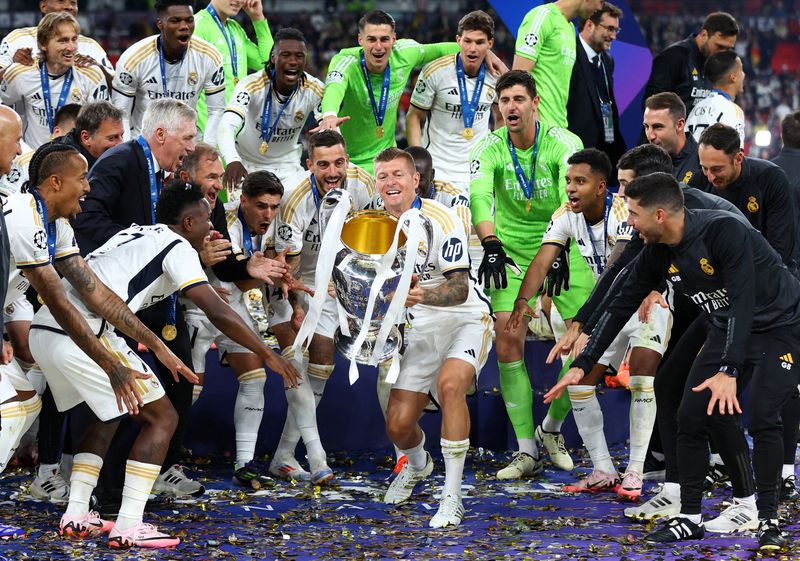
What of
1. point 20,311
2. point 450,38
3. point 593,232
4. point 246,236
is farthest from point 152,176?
point 450,38

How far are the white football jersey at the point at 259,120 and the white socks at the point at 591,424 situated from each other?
268 centimetres

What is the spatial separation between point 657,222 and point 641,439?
1.78 metres

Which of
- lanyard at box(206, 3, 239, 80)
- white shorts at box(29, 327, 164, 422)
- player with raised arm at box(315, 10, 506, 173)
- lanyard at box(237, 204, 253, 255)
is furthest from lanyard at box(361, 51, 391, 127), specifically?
white shorts at box(29, 327, 164, 422)

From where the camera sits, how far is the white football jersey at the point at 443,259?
6113mm

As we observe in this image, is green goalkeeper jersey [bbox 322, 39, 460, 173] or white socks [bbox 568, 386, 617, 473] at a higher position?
green goalkeeper jersey [bbox 322, 39, 460, 173]

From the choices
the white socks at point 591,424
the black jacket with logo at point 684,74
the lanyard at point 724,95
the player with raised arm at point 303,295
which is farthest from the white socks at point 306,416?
the black jacket with logo at point 684,74

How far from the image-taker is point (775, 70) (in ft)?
79.0

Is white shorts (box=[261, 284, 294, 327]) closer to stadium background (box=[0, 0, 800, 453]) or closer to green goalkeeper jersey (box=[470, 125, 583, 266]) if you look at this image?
stadium background (box=[0, 0, 800, 453])

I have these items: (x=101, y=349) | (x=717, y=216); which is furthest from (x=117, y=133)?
(x=717, y=216)

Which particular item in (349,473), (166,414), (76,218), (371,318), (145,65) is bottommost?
(349,473)

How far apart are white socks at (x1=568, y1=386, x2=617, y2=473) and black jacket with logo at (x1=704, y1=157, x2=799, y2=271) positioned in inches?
51.7

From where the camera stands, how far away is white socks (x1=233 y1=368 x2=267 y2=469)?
6.73m

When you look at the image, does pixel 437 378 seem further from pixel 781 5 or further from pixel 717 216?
pixel 781 5

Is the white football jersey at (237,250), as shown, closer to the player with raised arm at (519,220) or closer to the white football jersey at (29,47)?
the player with raised arm at (519,220)
